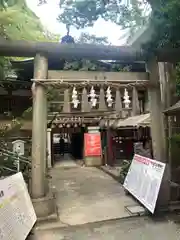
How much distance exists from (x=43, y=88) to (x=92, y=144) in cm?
910

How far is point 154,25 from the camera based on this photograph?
4832 mm

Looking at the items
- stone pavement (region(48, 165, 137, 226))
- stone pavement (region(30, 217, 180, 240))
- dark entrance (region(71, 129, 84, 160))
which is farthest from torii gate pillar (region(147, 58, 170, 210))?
dark entrance (region(71, 129, 84, 160))

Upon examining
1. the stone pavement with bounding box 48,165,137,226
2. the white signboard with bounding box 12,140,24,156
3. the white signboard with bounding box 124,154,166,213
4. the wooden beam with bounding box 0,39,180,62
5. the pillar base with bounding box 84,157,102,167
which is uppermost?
the wooden beam with bounding box 0,39,180,62

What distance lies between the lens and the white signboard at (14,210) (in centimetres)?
297

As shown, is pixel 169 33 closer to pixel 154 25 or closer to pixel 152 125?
pixel 154 25

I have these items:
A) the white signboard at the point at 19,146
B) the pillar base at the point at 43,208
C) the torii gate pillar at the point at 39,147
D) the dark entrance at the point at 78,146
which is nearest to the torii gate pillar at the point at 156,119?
the torii gate pillar at the point at 39,147

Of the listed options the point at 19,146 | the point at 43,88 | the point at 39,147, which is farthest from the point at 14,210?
the point at 19,146

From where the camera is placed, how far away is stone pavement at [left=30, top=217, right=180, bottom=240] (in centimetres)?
420

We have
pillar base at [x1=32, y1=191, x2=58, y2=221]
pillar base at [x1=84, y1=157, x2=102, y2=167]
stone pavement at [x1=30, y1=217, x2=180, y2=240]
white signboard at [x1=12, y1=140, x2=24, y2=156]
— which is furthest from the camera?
pillar base at [x1=84, y1=157, x2=102, y2=167]

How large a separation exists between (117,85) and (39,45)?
194cm

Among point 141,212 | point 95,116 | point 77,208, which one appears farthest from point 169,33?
point 95,116

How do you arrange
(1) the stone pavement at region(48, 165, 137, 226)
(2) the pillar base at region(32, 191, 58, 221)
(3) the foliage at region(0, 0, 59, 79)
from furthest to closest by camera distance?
(1) the stone pavement at region(48, 165, 137, 226), (2) the pillar base at region(32, 191, 58, 221), (3) the foliage at region(0, 0, 59, 79)

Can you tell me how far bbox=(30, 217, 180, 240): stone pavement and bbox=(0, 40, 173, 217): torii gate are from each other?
651mm

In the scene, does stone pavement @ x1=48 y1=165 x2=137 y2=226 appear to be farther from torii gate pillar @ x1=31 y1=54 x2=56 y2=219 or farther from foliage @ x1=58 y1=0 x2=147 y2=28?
foliage @ x1=58 y1=0 x2=147 y2=28
